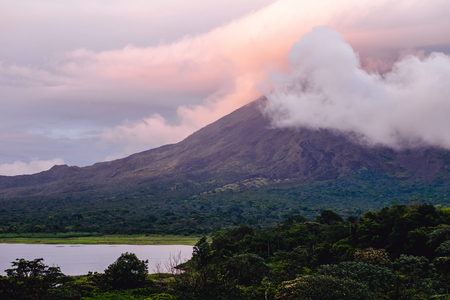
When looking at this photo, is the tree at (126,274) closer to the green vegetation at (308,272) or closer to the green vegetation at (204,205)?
the green vegetation at (308,272)

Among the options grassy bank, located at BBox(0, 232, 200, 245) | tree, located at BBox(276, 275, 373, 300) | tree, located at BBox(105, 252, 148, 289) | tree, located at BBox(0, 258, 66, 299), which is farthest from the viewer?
grassy bank, located at BBox(0, 232, 200, 245)

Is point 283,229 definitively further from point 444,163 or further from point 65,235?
point 444,163

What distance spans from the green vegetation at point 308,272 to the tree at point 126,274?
77mm

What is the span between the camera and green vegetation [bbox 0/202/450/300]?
90.5ft

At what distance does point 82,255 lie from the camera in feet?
220

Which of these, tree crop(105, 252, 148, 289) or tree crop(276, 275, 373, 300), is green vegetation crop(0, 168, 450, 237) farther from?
tree crop(276, 275, 373, 300)

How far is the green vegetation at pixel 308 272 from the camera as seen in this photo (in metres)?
27.6

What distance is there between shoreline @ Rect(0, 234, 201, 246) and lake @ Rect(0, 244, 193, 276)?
14.0ft

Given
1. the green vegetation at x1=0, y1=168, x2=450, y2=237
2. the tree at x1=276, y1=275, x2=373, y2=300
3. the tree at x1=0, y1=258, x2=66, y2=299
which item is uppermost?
the green vegetation at x1=0, y1=168, x2=450, y2=237

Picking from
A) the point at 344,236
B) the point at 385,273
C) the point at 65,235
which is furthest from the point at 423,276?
the point at 65,235

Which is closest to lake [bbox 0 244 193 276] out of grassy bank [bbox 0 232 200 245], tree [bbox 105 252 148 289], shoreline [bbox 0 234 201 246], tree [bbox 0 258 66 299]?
shoreline [bbox 0 234 201 246]

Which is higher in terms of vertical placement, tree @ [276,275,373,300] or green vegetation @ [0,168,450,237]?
green vegetation @ [0,168,450,237]

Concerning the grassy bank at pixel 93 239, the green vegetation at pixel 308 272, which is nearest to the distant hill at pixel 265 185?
the grassy bank at pixel 93 239

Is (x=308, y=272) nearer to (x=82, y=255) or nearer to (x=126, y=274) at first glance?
(x=126, y=274)
